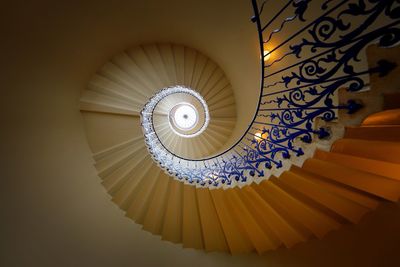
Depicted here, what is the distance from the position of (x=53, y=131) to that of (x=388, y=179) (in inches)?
242

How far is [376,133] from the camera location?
1.97 meters

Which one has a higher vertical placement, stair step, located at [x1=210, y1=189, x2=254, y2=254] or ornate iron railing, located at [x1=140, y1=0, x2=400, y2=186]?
ornate iron railing, located at [x1=140, y1=0, x2=400, y2=186]

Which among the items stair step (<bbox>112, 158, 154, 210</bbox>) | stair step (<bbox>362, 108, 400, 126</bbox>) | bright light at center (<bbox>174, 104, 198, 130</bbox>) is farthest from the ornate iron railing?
bright light at center (<bbox>174, 104, 198, 130</bbox>)

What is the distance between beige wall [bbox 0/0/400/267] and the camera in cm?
396

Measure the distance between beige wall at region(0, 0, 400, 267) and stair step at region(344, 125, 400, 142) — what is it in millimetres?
3062

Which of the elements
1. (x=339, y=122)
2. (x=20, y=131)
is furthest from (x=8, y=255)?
(x=339, y=122)

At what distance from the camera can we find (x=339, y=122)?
220cm

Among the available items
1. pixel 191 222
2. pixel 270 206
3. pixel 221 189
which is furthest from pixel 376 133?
pixel 191 222

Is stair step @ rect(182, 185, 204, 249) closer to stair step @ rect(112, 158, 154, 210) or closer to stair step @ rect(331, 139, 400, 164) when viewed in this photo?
stair step @ rect(112, 158, 154, 210)

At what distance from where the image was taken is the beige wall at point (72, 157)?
3963 millimetres

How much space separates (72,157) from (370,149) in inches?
227

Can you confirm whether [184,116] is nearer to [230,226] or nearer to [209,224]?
[209,224]

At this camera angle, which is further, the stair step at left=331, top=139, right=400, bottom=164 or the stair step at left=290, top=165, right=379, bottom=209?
the stair step at left=290, top=165, right=379, bottom=209

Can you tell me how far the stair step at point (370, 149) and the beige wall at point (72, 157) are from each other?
278 centimetres
